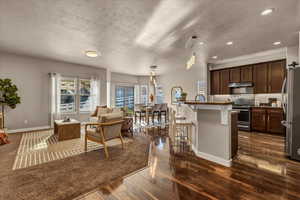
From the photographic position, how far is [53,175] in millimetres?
2246

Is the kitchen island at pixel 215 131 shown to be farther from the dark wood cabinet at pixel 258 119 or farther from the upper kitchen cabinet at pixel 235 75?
the upper kitchen cabinet at pixel 235 75

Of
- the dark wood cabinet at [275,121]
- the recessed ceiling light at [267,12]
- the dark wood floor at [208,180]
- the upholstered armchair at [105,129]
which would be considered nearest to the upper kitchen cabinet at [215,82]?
the dark wood cabinet at [275,121]

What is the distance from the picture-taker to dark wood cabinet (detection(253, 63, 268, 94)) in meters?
4.97

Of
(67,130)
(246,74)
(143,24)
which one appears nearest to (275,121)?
(246,74)

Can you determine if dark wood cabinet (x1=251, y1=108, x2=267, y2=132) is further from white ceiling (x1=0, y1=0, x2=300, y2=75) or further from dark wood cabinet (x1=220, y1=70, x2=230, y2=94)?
white ceiling (x1=0, y1=0, x2=300, y2=75)

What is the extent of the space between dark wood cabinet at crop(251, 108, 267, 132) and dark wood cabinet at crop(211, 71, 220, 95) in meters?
1.64

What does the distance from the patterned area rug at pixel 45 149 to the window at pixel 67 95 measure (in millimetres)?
2002

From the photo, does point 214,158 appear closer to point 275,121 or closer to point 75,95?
point 275,121

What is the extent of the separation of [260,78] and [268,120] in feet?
5.05

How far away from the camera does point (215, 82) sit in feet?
20.7

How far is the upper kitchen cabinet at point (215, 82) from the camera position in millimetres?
6211

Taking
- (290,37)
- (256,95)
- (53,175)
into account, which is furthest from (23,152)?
(256,95)

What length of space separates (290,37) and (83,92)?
7.63m

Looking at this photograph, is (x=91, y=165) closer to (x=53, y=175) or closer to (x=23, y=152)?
(x=53, y=175)
